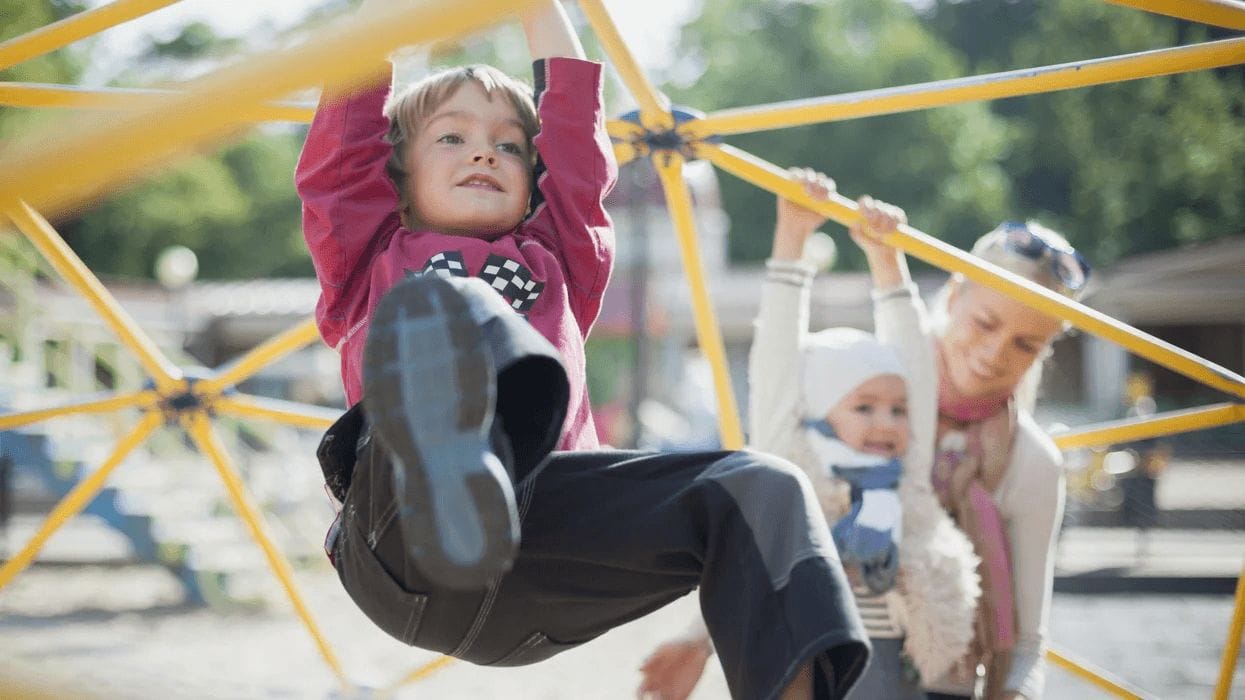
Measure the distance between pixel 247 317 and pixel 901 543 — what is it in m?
15.6

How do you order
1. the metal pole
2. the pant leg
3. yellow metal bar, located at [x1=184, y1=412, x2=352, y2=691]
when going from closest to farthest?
the pant leg → yellow metal bar, located at [x1=184, y1=412, x2=352, y2=691] → the metal pole

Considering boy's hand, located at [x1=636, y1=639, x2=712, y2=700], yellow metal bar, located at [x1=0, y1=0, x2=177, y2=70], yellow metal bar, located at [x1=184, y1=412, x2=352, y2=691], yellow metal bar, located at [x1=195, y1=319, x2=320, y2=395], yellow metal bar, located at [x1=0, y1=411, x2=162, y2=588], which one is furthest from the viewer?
yellow metal bar, located at [x1=184, y1=412, x2=352, y2=691]

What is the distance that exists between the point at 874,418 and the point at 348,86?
116cm

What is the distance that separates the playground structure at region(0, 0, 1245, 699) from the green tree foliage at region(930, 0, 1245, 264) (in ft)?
77.7

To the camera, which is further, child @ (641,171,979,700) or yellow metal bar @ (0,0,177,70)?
child @ (641,171,979,700)

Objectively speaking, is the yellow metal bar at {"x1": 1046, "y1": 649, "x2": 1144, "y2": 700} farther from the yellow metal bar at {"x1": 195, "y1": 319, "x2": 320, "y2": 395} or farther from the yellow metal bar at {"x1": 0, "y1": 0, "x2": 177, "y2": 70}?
the yellow metal bar at {"x1": 0, "y1": 0, "x2": 177, "y2": 70}

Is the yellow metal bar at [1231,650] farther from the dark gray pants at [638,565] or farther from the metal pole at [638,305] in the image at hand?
the metal pole at [638,305]

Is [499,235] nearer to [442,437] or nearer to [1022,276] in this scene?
[442,437]

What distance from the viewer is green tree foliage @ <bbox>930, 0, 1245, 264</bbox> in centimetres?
2472

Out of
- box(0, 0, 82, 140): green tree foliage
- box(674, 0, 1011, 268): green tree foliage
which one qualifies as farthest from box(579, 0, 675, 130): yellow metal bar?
box(674, 0, 1011, 268): green tree foliage

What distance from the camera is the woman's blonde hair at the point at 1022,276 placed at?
281cm

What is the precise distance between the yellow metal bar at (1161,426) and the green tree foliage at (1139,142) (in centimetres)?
2329

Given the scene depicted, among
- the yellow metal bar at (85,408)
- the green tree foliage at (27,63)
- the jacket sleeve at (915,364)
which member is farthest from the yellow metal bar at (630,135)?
the green tree foliage at (27,63)

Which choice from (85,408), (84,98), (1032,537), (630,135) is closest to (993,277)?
(1032,537)
